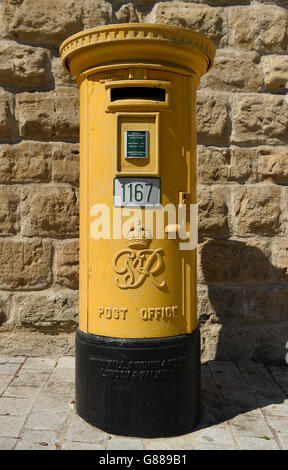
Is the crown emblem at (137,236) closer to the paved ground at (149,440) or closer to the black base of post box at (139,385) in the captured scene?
the black base of post box at (139,385)

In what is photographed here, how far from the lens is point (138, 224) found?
8.59 feet

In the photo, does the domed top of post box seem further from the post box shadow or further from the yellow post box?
the post box shadow

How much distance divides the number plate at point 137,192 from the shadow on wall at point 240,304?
1.47 m

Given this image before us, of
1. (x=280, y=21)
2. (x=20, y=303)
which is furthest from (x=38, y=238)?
(x=280, y=21)

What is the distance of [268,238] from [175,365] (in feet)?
5.95

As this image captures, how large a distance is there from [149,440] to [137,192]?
4.53 ft

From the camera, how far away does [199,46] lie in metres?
2.68

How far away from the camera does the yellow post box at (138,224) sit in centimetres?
259

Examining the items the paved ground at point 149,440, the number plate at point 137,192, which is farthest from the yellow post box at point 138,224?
the paved ground at point 149,440

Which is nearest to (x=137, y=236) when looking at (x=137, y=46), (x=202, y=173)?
(x=137, y=46)

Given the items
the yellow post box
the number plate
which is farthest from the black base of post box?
the number plate

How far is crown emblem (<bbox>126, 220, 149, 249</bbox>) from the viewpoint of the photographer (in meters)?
2.61

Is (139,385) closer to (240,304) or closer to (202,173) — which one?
(240,304)

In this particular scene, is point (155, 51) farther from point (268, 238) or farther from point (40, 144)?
point (268, 238)
